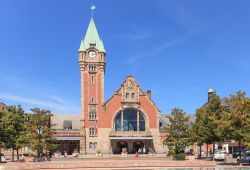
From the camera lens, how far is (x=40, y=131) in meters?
64.9

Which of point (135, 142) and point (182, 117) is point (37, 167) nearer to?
point (182, 117)

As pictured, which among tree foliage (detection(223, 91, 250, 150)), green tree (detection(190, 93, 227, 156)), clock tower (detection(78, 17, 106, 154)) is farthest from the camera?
clock tower (detection(78, 17, 106, 154))

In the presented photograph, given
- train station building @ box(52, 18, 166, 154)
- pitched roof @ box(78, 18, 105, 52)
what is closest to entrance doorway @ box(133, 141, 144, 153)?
train station building @ box(52, 18, 166, 154)

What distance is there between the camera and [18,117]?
63094 millimetres

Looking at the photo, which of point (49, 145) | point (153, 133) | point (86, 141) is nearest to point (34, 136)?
point (49, 145)

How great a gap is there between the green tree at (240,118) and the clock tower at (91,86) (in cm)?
4460

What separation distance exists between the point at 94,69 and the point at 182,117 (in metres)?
31.4

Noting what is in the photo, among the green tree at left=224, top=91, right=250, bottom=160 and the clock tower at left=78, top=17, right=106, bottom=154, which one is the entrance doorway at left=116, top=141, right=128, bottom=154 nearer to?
the clock tower at left=78, top=17, right=106, bottom=154

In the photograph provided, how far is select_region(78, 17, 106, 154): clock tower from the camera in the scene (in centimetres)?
9262

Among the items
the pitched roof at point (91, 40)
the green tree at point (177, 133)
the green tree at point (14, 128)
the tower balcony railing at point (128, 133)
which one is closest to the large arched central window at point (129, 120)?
the tower balcony railing at point (128, 133)

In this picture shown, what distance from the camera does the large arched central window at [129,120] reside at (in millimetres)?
94062

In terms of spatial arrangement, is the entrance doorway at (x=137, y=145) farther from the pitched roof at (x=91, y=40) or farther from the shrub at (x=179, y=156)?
the shrub at (x=179, y=156)

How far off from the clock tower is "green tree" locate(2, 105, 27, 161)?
28.7m

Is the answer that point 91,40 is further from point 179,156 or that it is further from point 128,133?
point 179,156
